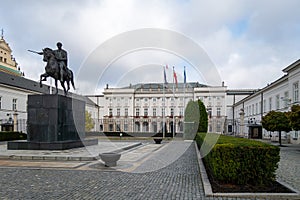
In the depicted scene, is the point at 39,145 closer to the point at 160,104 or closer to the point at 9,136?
the point at 9,136

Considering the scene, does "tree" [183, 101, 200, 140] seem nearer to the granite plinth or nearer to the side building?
the side building

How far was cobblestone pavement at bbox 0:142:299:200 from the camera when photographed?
6.96m

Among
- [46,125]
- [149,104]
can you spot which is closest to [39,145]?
[46,125]

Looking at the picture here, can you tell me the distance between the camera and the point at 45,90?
198 feet

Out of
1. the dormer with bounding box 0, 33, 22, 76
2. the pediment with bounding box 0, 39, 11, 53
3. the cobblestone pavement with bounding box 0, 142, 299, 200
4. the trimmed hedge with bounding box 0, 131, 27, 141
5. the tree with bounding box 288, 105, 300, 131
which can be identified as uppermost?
the pediment with bounding box 0, 39, 11, 53

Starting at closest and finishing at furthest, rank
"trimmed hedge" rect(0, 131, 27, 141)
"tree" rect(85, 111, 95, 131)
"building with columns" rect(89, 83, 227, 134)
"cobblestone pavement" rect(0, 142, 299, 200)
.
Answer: "cobblestone pavement" rect(0, 142, 299, 200) < "trimmed hedge" rect(0, 131, 27, 141) < "tree" rect(85, 111, 95, 131) < "building with columns" rect(89, 83, 227, 134)

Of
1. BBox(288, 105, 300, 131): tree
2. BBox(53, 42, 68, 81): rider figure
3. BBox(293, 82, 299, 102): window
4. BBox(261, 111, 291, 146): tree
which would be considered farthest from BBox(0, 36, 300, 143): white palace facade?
BBox(53, 42, 68, 81): rider figure

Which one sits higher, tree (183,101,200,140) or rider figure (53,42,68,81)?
rider figure (53,42,68,81)

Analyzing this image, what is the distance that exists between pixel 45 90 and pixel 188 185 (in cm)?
5726

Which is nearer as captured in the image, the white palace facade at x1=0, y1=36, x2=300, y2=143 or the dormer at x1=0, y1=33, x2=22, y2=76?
the white palace facade at x1=0, y1=36, x2=300, y2=143

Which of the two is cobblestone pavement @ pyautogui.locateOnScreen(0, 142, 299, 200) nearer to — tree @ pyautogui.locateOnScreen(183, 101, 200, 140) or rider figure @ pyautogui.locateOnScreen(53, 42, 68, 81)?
rider figure @ pyautogui.locateOnScreen(53, 42, 68, 81)

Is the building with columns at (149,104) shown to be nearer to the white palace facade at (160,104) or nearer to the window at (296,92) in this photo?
the white palace facade at (160,104)

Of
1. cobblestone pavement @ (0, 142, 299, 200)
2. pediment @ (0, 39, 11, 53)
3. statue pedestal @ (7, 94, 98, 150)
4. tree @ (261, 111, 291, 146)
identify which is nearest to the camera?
cobblestone pavement @ (0, 142, 299, 200)

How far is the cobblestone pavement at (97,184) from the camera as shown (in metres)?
6.96
